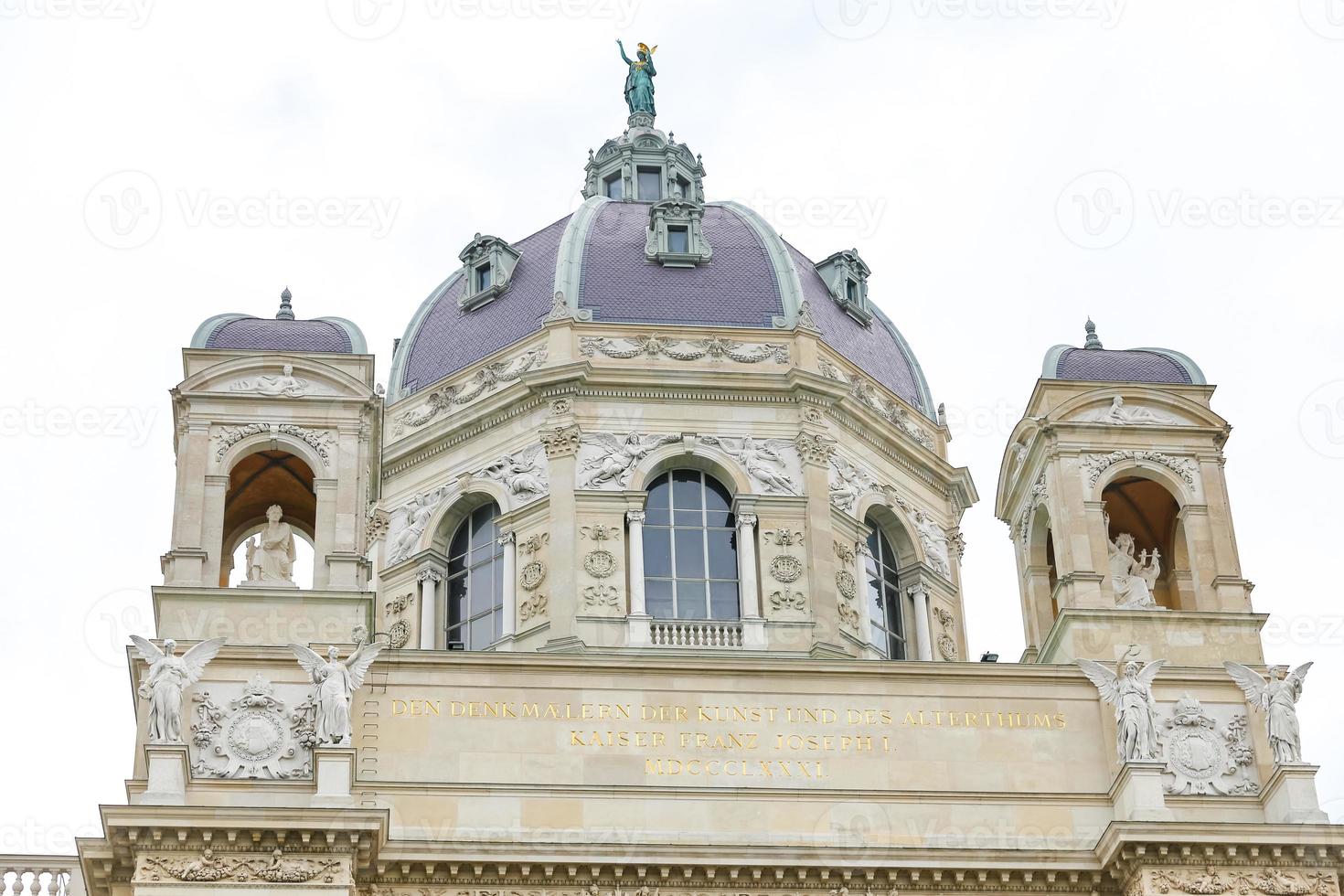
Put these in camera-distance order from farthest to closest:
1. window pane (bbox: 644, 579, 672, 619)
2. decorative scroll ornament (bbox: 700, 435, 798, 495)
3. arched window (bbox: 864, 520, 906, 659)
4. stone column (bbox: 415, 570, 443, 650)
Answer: arched window (bbox: 864, 520, 906, 659), stone column (bbox: 415, 570, 443, 650), decorative scroll ornament (bbox: 700, 435, 798, 495), window pane (bbox: 644, 579, 672, 619)

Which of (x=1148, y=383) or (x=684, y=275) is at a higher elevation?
(x=684, y=275)

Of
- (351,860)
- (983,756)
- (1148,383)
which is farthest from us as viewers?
(1148,383)

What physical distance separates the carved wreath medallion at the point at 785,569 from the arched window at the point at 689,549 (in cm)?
85

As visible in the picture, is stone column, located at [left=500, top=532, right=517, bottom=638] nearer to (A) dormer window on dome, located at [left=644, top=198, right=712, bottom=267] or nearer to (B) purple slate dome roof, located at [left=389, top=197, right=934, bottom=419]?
(B) purple slate dome roof, located at [left=389, top=197, right=934, bottom=419]

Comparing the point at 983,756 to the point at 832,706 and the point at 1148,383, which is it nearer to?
the point at 832,706

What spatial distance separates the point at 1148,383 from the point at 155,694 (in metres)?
17.5

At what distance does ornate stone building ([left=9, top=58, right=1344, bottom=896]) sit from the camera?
36.2 m

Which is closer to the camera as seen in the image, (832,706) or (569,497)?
(832,706)

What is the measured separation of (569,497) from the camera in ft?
145

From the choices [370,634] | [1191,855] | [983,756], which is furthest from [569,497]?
[1191,855]

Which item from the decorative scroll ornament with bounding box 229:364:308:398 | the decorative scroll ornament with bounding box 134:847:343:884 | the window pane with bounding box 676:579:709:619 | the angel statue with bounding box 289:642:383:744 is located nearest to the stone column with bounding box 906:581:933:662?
the window pane with bounding box 676:579:709:619

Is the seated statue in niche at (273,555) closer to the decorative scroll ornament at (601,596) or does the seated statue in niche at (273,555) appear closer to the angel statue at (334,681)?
the angel statue at (334,681)

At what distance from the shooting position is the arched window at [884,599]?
46.1 metres

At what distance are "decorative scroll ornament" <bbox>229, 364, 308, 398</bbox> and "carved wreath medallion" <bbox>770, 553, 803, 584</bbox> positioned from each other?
8862mm
